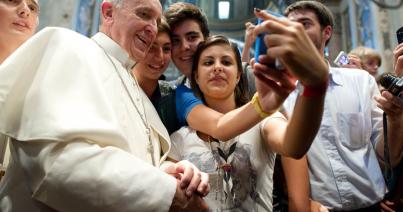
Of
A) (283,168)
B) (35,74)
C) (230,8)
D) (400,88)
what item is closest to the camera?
(35,74)

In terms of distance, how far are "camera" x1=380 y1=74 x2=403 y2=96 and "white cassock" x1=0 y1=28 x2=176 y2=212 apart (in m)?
1.26

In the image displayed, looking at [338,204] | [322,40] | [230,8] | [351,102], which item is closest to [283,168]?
[338,204]

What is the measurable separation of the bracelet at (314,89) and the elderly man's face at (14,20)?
1.91 metres

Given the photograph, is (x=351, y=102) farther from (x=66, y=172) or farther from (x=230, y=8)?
(x=230, y=8)

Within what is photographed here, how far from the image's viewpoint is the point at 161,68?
256cm

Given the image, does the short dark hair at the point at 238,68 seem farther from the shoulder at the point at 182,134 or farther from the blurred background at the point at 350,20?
the blurred background at the point at 350,20

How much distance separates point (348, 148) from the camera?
2510 mm

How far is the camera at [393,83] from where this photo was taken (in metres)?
1.92

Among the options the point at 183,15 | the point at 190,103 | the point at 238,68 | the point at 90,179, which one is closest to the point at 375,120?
the point at 238,68

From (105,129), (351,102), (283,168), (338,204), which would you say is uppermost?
(105,129)

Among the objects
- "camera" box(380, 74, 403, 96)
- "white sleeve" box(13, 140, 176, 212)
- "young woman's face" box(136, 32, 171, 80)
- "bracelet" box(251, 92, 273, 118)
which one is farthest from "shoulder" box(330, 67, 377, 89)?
"white sleeve" box(13, 140, 176, 212)

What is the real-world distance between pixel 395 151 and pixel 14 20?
8.04 ft

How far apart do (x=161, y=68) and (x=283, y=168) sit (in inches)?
39.9

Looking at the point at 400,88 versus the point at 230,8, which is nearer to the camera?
the point at 400,88
